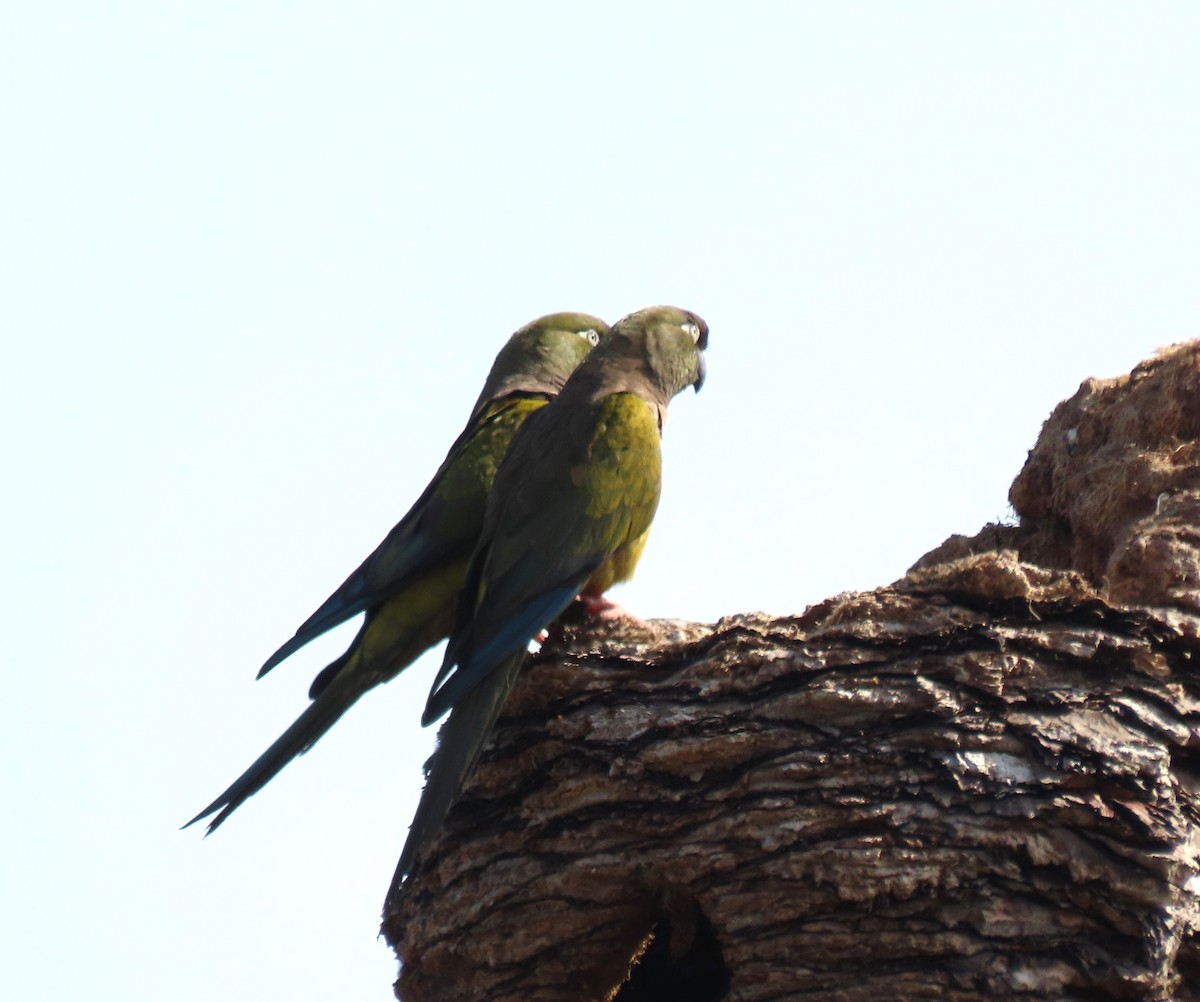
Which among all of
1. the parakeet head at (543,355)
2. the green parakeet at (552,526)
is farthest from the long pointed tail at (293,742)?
the parakeet head at (543,355)

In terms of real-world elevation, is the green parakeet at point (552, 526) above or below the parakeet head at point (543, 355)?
below

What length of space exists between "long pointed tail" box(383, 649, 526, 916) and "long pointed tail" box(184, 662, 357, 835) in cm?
56

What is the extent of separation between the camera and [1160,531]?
4.61 metres

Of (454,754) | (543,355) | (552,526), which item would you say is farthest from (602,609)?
(543,355)

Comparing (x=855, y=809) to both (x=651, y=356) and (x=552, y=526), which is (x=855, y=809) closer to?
(x=552, y=526)

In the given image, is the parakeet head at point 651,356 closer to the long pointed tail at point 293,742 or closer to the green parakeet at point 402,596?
the green parakeet at point 402,596

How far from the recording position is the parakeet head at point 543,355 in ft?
21.2

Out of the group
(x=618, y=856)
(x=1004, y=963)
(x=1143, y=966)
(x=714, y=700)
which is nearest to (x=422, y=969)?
(x=618, y=856)

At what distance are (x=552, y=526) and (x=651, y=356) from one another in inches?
45.3

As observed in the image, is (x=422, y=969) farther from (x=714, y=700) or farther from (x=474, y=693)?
(x=714, y=700)

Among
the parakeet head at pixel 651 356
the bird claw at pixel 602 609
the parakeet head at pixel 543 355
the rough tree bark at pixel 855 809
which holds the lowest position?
the rough tree bark at pixel 855 809

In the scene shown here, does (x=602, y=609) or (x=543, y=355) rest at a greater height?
(x=543, y=355)

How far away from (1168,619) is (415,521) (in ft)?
8.52

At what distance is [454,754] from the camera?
14.1 feet
